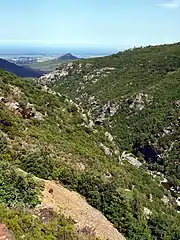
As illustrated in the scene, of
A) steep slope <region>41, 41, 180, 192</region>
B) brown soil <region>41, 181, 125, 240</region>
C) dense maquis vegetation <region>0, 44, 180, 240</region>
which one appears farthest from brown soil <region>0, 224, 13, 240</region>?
steep slope <region>41, 41, 180, 192</region>

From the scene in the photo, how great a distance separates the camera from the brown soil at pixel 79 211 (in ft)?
62.6

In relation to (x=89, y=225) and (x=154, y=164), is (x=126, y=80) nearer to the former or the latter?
(x=154, y=164)

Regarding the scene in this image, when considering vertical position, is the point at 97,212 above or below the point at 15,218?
below

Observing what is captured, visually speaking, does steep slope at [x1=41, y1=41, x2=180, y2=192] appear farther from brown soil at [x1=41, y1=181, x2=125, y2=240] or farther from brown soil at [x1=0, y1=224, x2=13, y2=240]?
brown soil at [x1=0, y1=224, x2=13, y2=240]

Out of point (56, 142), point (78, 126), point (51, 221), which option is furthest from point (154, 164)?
point (51, 221)

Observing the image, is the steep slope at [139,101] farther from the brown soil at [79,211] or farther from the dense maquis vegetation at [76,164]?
the brown soil at [79,211]

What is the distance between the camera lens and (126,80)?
119062 mm

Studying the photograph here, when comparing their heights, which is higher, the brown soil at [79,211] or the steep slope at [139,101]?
the brown soil at [79,211]

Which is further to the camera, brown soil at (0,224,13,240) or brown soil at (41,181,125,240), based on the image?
brown soil at (41,181,125,240)

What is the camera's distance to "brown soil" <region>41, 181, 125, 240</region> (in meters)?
19.1

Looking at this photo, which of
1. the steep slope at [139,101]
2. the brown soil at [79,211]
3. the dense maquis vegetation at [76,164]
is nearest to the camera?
the brown soil at [79,211]

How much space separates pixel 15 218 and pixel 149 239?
1152 cm

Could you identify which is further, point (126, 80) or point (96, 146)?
point (126, 80)

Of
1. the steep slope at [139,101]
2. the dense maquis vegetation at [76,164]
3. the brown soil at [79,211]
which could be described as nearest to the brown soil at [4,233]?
the dense maquis vegetation at [76,164]
